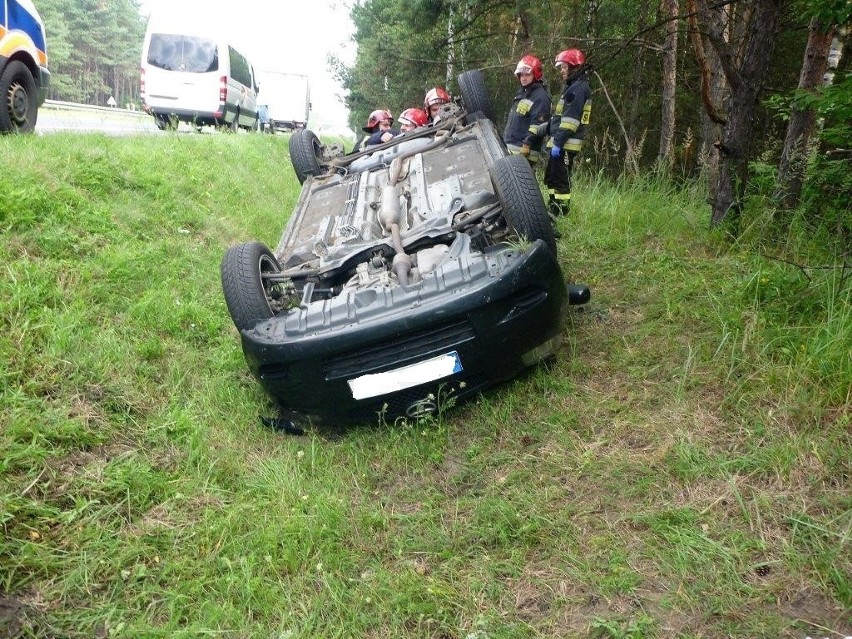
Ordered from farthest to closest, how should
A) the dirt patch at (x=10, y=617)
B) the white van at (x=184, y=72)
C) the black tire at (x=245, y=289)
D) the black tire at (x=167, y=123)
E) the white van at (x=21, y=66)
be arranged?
the white van at (x=184, y=72)
the black tire at (x=167, y=123)
the white van at (x=21, y=66)
the black tire at (x=245, y=289)
the dirt patch at (x=10, y=617)

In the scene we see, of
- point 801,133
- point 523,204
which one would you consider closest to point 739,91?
point 801,133

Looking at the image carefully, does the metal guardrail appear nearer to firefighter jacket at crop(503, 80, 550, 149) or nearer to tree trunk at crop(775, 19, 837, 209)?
firefighter jacket at crop(503, 80, 550, 149)

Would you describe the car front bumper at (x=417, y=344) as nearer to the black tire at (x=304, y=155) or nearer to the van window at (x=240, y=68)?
the black tire at (x=304, y=155)

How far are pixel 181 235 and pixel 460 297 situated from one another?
3.32 m

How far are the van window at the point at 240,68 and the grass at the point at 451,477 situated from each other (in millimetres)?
10257

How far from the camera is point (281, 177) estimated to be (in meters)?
8.52

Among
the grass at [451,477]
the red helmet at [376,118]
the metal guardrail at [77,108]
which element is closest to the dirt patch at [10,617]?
the grass at [451,477]

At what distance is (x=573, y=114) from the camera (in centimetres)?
489

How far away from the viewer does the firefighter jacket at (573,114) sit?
15.9 feet

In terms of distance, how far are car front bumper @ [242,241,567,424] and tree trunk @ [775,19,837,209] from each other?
2093 mm

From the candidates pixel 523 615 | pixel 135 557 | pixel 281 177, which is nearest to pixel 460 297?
pixel 523 615

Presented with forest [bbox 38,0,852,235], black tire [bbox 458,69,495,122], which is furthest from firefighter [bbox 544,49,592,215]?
black tire [bbox 458,69,495,122]

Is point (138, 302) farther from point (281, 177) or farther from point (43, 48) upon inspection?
point (281, 177)

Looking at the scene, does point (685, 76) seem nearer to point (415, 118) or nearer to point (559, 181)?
point (415, 118)
